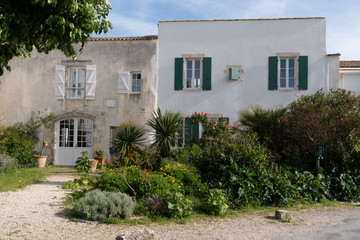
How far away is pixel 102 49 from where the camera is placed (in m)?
14.4

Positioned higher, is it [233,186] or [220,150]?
[220,150]

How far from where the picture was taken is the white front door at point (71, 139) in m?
14.4

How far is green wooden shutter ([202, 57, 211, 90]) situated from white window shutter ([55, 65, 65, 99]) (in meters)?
6.10

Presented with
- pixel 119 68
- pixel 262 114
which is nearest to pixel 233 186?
pixel 262 114

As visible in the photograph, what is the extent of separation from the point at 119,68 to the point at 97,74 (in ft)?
3.33

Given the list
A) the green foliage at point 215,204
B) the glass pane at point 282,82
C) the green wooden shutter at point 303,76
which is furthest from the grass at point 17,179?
the green wooden shutter at point 303,76

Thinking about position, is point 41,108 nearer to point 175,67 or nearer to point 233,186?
point 175,67

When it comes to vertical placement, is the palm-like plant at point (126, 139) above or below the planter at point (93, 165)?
above

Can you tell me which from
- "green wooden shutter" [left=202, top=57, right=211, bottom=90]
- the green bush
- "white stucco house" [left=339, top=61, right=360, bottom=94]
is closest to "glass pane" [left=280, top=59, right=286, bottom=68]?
"white stucco house" [left=339, top=61, right=360, bottom=94]

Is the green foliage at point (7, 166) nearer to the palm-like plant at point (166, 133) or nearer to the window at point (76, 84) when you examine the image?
the window at point (76, 84)

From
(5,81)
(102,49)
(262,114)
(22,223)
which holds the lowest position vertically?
(22,223)

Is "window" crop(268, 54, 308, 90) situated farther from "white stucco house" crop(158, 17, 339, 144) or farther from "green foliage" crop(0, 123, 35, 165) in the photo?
"green foliage" crop(0, 123, 35, 165)

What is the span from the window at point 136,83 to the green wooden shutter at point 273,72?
5536 millimetres

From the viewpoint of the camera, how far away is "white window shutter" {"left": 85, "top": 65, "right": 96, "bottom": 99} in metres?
14.3
